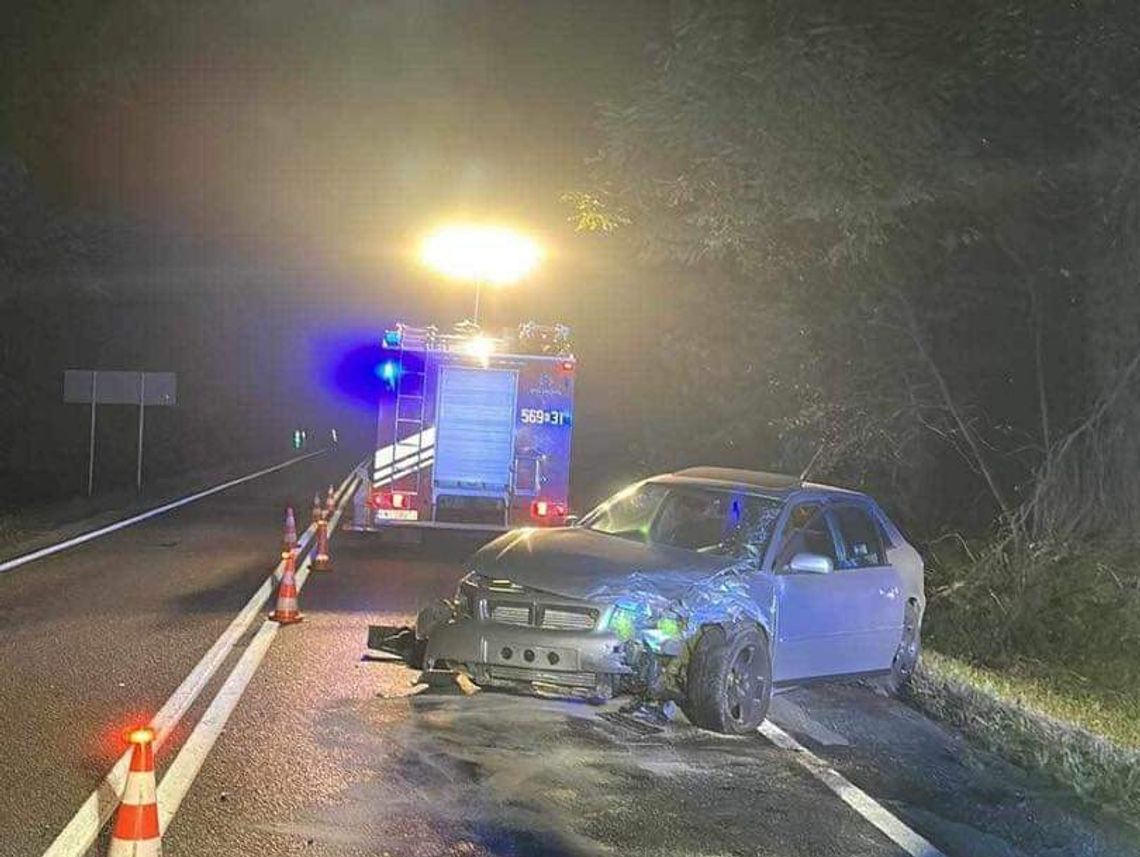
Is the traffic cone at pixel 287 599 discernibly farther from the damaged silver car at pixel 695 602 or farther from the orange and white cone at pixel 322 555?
the orange and white cone at pixel 322 555

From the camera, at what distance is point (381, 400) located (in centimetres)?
1611

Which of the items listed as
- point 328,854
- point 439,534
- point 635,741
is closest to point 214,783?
point 328,854

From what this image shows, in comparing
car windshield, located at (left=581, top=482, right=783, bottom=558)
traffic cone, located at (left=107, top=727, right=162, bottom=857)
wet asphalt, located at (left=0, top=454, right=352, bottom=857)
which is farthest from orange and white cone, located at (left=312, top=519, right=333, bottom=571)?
traffic cone, located at (left=107, top=727, right=162, bottom=857)

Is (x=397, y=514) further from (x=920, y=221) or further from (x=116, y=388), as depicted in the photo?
(x=116, y=388)

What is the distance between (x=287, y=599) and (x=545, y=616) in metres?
4.19

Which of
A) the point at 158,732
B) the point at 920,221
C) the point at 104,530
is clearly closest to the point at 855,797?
the point at 158,732

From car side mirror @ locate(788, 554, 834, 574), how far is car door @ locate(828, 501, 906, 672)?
485mm

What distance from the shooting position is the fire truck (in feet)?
52.5

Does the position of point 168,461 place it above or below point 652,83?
below

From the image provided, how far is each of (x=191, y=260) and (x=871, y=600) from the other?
57.1m

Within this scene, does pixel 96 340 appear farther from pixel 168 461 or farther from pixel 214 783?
pixel 214 783

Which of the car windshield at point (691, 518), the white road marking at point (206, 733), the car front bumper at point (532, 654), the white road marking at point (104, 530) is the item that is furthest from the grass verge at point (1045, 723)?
the white road marking at point (104, 530)

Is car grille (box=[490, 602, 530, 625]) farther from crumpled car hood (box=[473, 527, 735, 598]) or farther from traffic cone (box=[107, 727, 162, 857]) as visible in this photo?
traffic cone (box=[107, 727, 162, 857])

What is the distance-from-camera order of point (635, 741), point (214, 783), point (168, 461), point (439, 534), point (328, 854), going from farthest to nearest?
point (168, 461) < point (439, 534) < point (635, 741) < point (214, 783) < point (328, 854)
